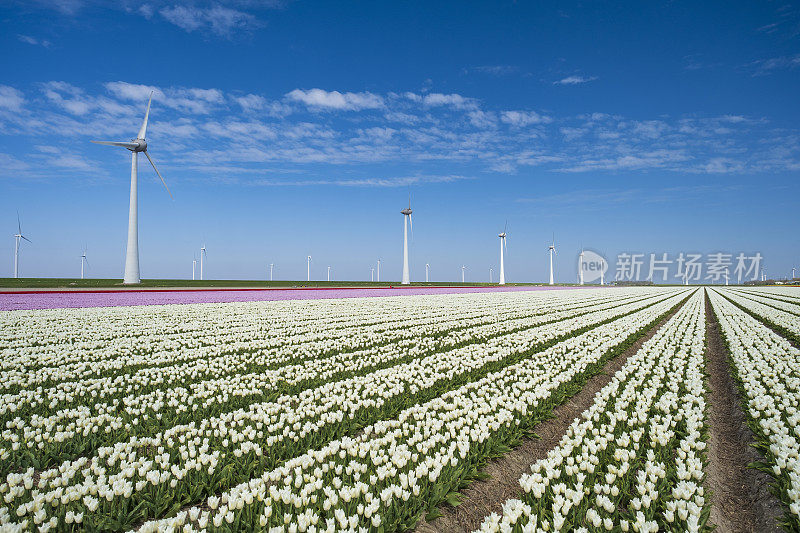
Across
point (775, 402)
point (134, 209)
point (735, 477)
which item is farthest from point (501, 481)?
point (134, 209)

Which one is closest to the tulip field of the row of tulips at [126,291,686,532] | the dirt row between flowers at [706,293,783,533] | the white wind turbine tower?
the row of tulips at [126,291,686,532]

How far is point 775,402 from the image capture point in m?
9.02

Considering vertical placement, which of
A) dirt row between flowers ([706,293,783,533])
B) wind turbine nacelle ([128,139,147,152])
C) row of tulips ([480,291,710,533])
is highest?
wind turbine nacelle ([128,139,147,152])

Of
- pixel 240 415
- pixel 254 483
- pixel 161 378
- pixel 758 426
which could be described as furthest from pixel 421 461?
pixel 161 378

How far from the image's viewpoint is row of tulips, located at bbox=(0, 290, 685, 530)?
4578 mm

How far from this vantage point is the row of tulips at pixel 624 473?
448 cm

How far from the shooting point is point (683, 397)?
8.79 meters

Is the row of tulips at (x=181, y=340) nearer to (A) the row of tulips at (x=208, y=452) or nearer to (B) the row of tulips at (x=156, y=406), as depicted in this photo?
(B) the row of tulips at (x=156, y=406)

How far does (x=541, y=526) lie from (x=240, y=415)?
515 centimetres

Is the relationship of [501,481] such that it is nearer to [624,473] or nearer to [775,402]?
[624,473]

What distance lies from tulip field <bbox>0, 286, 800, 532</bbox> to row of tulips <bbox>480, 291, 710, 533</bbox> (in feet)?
0.11

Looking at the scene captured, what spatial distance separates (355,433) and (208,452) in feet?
7.47

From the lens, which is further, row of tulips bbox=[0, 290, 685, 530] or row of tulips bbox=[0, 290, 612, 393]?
row of tulips bbox=[0, 290, 612, 393]

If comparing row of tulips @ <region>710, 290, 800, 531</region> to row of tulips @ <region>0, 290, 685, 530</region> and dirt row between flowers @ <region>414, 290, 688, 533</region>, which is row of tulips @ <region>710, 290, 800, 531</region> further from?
row of tulips @ <region>0, 290, 685, 530</region>
